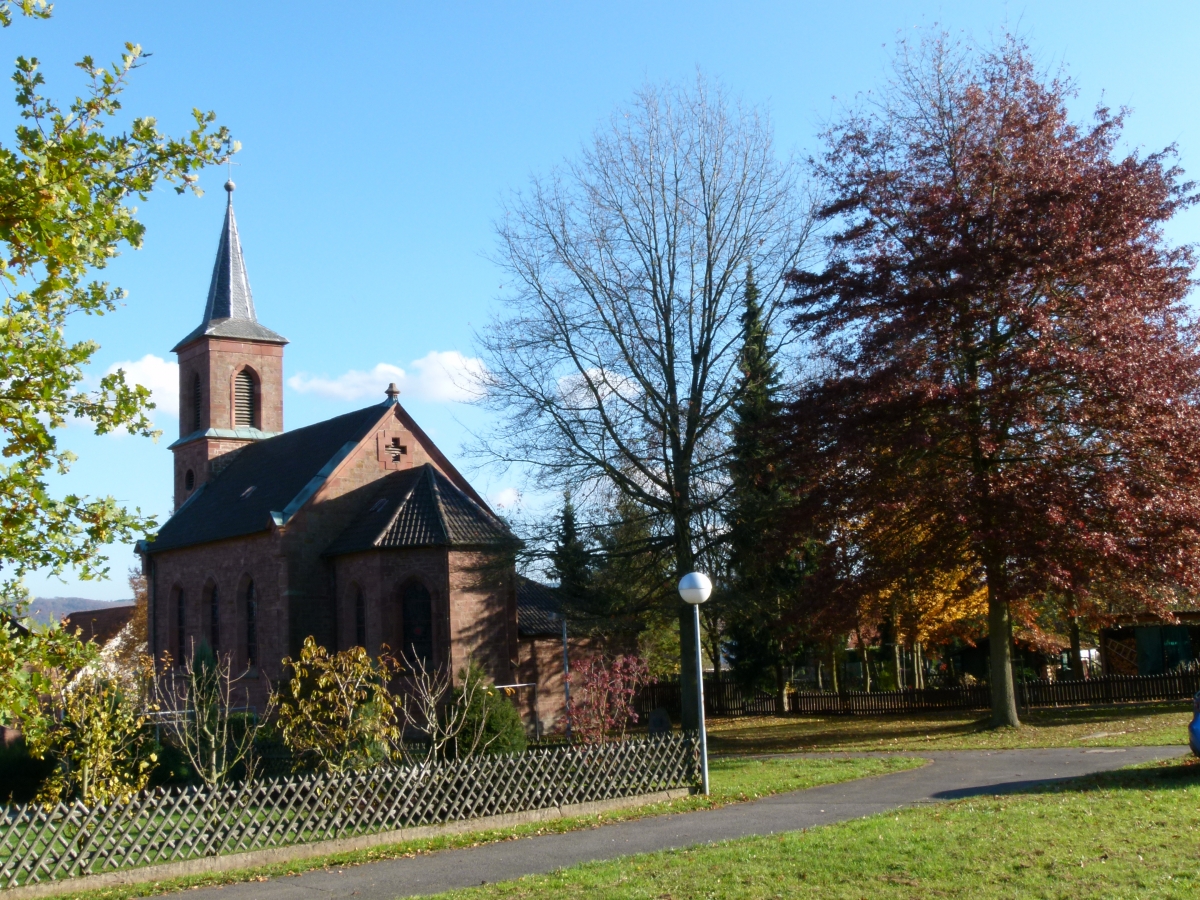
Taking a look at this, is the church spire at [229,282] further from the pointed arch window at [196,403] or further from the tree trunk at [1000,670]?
the tree trunk at [1000,670]

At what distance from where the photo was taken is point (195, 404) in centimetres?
4456

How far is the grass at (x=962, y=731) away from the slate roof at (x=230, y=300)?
24659 mm

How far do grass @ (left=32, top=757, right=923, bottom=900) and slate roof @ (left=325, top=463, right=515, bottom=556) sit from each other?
13.0m

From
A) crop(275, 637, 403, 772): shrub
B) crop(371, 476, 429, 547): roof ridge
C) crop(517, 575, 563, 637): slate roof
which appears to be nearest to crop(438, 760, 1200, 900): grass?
crop(275, 637, 403, 772): shrub

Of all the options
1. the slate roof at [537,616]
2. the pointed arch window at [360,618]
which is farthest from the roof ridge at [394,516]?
the slate roof at [537,616]

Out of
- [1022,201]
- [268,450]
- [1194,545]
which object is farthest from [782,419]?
[268,450]

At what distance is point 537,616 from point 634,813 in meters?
23.5

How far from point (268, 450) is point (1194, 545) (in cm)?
3246

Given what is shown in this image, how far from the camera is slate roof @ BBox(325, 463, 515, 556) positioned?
32500 millimetres

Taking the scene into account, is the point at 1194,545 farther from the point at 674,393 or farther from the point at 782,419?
the point at 674,393

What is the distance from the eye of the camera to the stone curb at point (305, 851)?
10.7 m

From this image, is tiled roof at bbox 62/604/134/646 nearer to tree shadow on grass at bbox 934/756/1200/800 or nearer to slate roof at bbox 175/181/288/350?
slate roof at bbox 175/181/288/350

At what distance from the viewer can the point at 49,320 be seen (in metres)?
7.95

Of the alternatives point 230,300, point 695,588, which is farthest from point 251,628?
point 695,588
